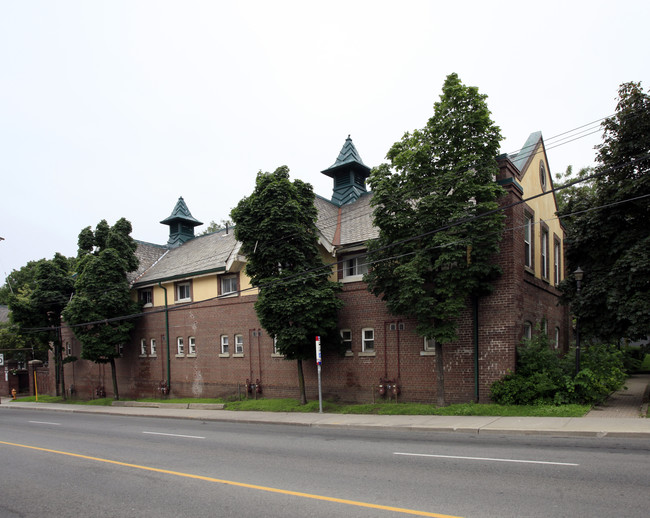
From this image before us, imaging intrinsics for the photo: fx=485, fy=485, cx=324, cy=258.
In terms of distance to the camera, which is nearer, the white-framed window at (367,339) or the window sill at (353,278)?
the white-framed window at (367,339)

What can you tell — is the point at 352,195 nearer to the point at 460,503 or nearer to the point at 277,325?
the point at 277,325

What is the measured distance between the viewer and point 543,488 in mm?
6578

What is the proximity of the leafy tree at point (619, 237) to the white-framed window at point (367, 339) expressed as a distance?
23.4ft

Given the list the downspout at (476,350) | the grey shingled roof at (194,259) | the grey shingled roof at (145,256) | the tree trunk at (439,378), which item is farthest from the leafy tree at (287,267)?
the grey shingled roof at (145,256)

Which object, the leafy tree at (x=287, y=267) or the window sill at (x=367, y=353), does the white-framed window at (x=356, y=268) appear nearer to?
the leafy tree at (x=287, y=267)

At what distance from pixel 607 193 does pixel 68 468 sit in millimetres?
15761

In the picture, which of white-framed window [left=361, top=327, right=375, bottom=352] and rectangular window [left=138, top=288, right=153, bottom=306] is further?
rectangular window [left=138, top=288, right=153, bottom=306]

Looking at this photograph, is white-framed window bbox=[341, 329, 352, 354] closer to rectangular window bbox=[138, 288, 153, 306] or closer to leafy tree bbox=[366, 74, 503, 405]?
leafy tree bbox=[366, 74, 503, 405]

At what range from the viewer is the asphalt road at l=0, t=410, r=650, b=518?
6.12m

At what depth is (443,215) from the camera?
1479cm

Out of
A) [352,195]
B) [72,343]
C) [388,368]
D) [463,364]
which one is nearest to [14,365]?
[72,343]

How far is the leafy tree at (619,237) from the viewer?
44.1ft

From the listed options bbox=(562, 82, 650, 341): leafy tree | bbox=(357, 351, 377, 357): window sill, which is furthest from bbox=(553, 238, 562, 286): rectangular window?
bbox=(357, 351, 377, 357): window sill

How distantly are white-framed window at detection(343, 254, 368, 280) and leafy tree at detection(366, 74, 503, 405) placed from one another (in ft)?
11.3
